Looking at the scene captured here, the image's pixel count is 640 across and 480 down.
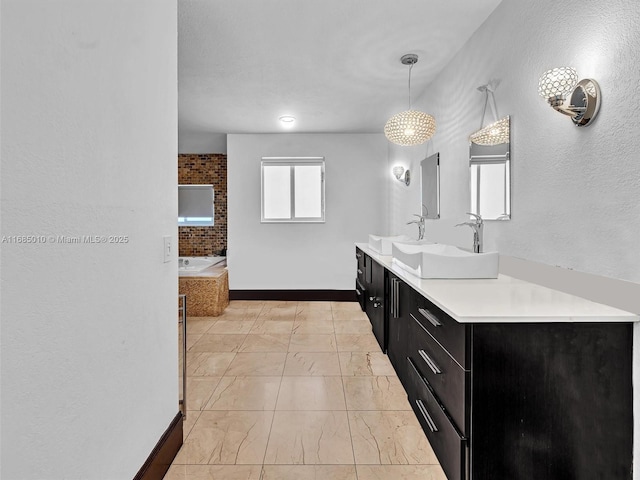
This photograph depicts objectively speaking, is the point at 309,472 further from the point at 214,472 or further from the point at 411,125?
the point at 411,125

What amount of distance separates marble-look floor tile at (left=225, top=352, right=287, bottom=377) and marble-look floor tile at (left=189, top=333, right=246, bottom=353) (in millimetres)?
240

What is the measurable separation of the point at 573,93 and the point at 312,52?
6.34 feet

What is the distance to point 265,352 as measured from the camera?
3.45m

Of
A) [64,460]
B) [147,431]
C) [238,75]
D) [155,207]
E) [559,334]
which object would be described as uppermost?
[238,75]

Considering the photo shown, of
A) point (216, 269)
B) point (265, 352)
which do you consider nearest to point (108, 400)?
point (265, 352)

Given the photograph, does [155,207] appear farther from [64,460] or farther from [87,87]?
[64,460]

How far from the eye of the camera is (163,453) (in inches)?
68.9

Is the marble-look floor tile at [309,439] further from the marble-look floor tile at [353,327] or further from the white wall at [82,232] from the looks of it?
the marble-look floor tile at [353,327]

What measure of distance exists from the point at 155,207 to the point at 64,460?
97 cm

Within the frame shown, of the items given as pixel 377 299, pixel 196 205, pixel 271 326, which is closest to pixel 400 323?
pixel 377 299

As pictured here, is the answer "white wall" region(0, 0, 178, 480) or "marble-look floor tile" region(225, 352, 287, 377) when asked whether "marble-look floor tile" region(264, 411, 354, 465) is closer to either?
"white wall" region(0, 0, 178, 480)

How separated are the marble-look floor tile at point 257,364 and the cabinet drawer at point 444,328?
1.56m

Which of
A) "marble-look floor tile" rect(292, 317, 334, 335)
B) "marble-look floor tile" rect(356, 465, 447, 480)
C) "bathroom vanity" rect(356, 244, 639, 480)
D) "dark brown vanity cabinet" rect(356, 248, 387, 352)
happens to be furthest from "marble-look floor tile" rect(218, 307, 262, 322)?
"bathroom vanity" rect(356, 244, 639, 480)

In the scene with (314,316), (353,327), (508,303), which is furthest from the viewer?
(314,316)
